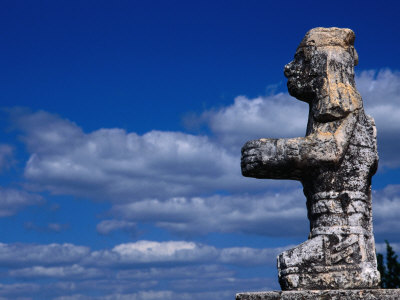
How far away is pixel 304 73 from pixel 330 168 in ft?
5.10

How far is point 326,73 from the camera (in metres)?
9.54

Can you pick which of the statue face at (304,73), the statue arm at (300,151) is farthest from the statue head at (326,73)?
the statue arm at (300,151)

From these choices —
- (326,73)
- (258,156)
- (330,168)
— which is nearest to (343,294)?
(330,168)

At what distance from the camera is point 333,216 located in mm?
9133

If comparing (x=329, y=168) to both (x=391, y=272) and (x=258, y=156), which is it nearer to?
(x=258, y=156)

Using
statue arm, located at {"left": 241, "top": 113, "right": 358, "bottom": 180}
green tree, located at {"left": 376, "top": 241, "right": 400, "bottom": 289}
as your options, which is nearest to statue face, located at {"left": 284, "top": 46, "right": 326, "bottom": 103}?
statue arm, located at {"left": 241, "top": 113, "right": 358, "bottom": 180}

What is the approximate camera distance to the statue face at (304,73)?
31.6 ft

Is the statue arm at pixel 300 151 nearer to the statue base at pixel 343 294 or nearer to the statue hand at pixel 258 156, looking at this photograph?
the statue hand at pixel 258 156

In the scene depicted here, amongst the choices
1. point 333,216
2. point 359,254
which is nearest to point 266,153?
point 333,216

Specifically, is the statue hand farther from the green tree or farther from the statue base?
the green tree

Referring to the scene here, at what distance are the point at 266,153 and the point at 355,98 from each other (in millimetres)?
1573

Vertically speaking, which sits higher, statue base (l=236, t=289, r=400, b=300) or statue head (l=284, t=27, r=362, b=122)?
statue head (l=284, t=27, r=362, b=122)

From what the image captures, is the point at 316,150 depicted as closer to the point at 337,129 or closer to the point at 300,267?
the point at 337,129

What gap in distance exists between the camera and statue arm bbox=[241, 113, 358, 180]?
9156 millimetres
